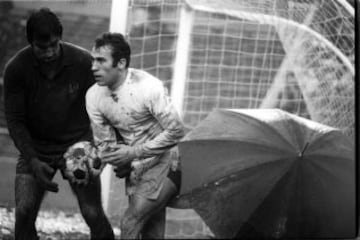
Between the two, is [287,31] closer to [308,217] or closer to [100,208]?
[308,217]

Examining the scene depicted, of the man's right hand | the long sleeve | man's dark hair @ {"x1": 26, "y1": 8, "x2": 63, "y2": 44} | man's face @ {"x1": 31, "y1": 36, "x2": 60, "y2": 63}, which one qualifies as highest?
man's dark hair @ {"x1": 26, "y1": 8, "x2": 63, "y2": 44}

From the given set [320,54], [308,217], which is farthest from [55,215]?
[320,54]

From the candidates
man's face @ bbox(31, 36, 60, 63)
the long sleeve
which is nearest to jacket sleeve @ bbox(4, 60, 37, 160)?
man's face @ bbox(31, 36, 60, 63)

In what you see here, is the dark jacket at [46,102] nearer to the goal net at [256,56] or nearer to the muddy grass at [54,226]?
the muddy grass at [54,226]

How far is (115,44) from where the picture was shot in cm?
418

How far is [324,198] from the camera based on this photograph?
4727 millimetres

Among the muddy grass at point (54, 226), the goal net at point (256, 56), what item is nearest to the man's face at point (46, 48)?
the goal net at point (256, 56)

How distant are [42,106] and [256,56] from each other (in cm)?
148

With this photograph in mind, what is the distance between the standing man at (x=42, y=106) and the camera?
4.04m

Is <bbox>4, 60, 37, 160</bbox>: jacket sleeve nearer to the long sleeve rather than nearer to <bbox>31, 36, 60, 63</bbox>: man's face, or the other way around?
<bbox>31, 36, 60, 63</bbox>: man's face

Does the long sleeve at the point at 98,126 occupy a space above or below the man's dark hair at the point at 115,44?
below

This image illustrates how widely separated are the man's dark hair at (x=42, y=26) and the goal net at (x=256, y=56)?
2.08 ft

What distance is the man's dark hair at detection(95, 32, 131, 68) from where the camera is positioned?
416 cm

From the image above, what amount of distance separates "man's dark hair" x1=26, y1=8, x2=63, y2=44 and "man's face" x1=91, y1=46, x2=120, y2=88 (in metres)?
0.23
